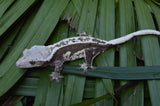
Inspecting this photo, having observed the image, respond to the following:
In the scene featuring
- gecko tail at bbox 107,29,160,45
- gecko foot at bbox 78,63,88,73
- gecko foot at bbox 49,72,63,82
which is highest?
gecko tail at bbox 107,29,160,45

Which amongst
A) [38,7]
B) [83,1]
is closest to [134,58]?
[83,1]

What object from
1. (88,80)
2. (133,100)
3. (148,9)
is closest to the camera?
(133,100)

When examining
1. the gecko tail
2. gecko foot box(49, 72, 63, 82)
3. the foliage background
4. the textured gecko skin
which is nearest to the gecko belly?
the textured gecko skin

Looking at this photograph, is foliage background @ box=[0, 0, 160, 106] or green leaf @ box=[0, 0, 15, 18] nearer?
foliage background @ box=[0, 0, 160, 106]

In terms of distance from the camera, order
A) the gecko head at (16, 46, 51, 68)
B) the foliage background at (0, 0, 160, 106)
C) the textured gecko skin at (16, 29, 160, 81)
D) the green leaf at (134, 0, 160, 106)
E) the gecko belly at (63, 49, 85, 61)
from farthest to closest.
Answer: the gecko belly at (63, 49, 85, 61), the textured gecko skin at (16, 29, 160, 81), the gecko head at (16, 46, 51, 68), the foliage background at (0, 0, 160, 106), the green leaf at (134, 0, 160, 106)

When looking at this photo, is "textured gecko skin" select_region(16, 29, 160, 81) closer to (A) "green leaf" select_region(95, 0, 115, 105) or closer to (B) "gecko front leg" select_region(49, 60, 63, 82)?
(B) "gecko front leg" select_region(49, 60, 63, 82)

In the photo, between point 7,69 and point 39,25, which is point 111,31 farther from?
point 7,69

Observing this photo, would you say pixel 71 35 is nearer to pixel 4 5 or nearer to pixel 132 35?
pixel 132 35
